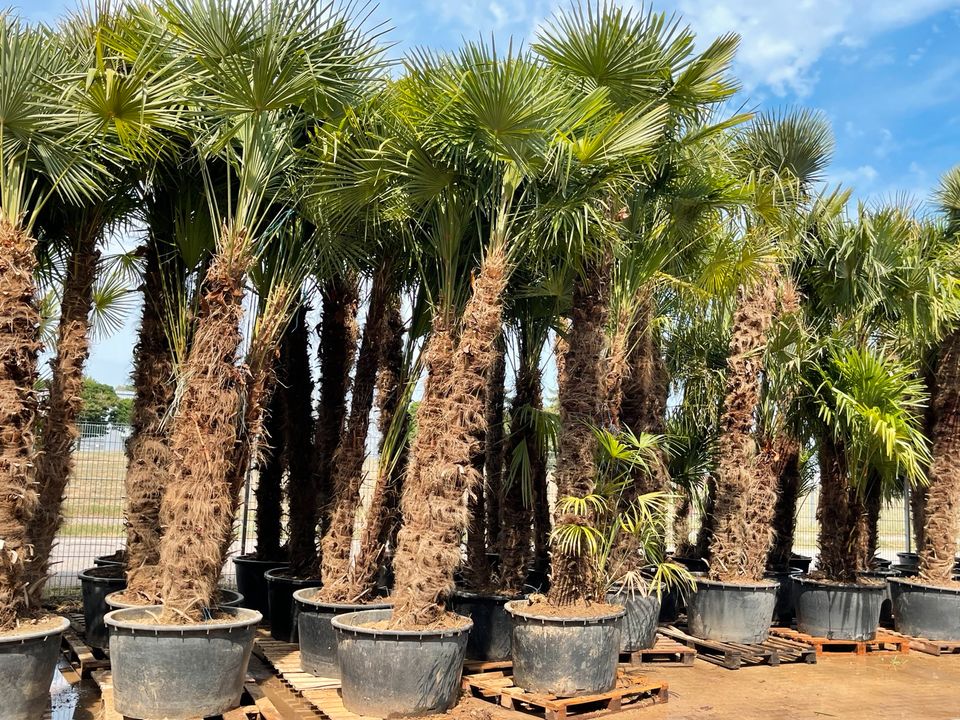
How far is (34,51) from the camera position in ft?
18.7

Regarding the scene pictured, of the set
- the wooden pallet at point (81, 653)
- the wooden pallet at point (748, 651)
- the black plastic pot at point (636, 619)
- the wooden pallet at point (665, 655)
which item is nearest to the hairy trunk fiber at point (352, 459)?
the wooden pallet at point (81, 653)

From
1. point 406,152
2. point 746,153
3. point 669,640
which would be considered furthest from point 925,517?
point 406,152

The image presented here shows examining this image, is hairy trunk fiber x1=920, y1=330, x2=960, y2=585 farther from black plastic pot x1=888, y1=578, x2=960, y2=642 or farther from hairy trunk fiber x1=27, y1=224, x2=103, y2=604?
hairy trunk fiber x1=27, y1=224, x2=103, y2=604

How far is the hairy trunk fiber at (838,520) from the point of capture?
30.9ft

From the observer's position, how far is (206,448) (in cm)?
573

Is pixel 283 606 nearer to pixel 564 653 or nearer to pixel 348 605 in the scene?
pixel 348 605

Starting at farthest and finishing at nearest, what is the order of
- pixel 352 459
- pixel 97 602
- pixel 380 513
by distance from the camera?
pixel 97 602 → pixel 352 459 → pixel 380 513

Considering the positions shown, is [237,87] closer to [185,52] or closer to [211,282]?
[185,52]

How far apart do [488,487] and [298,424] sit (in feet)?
7.05

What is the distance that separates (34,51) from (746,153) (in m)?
7.10

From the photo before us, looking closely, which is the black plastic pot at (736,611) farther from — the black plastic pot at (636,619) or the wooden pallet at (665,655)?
the black plastic pot at (636,619)

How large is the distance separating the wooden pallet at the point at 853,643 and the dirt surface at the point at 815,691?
13 cm

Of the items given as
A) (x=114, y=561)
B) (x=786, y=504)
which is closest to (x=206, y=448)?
(x=114, y=561)

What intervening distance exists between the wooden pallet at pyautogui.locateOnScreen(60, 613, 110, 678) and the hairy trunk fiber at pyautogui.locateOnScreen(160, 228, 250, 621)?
3.54 ft
